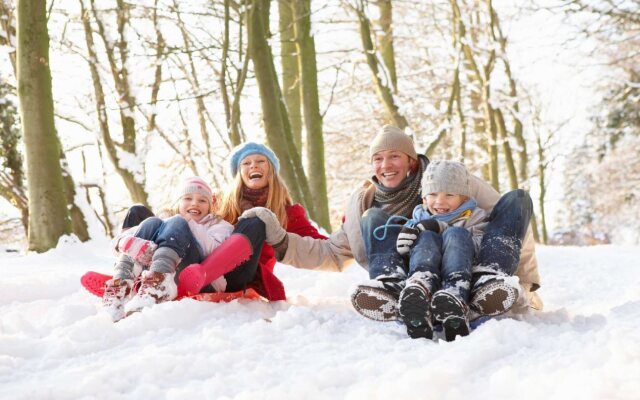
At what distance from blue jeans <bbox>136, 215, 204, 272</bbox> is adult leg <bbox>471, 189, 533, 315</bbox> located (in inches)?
57.2

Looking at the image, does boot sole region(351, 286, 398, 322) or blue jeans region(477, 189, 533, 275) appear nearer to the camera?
boot sole region(351, 286, 398, 322)

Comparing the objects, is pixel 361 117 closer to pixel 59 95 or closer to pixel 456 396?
pixel 59 95

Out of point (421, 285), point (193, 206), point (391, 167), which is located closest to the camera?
point (421, 285)

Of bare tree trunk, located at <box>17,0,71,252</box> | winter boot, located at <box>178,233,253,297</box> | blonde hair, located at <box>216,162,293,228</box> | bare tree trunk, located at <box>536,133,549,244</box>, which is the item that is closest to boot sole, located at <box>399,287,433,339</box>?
winter boot, located at <box>178,233,253,297</box>

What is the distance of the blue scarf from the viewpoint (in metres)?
3.05

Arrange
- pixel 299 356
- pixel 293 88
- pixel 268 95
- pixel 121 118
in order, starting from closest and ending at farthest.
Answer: pixel 299 356 < pixel 268 95 < pixel 293 88 < pixel 121 118

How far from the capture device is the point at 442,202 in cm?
306

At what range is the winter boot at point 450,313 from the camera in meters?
2.42

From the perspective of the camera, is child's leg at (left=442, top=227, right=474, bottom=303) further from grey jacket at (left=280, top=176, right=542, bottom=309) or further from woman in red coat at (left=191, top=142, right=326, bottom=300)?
woman in red coat at (left=191, top=142, right=326, bottom=300)

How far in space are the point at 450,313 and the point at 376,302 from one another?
0.40m

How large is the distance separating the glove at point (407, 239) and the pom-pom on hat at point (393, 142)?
0.70m

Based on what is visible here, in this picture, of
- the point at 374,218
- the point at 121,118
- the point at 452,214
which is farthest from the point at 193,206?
the point at 121,118

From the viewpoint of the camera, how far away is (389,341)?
93.4 inches

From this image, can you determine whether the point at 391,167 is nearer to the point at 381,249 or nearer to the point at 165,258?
the point at 381,249
